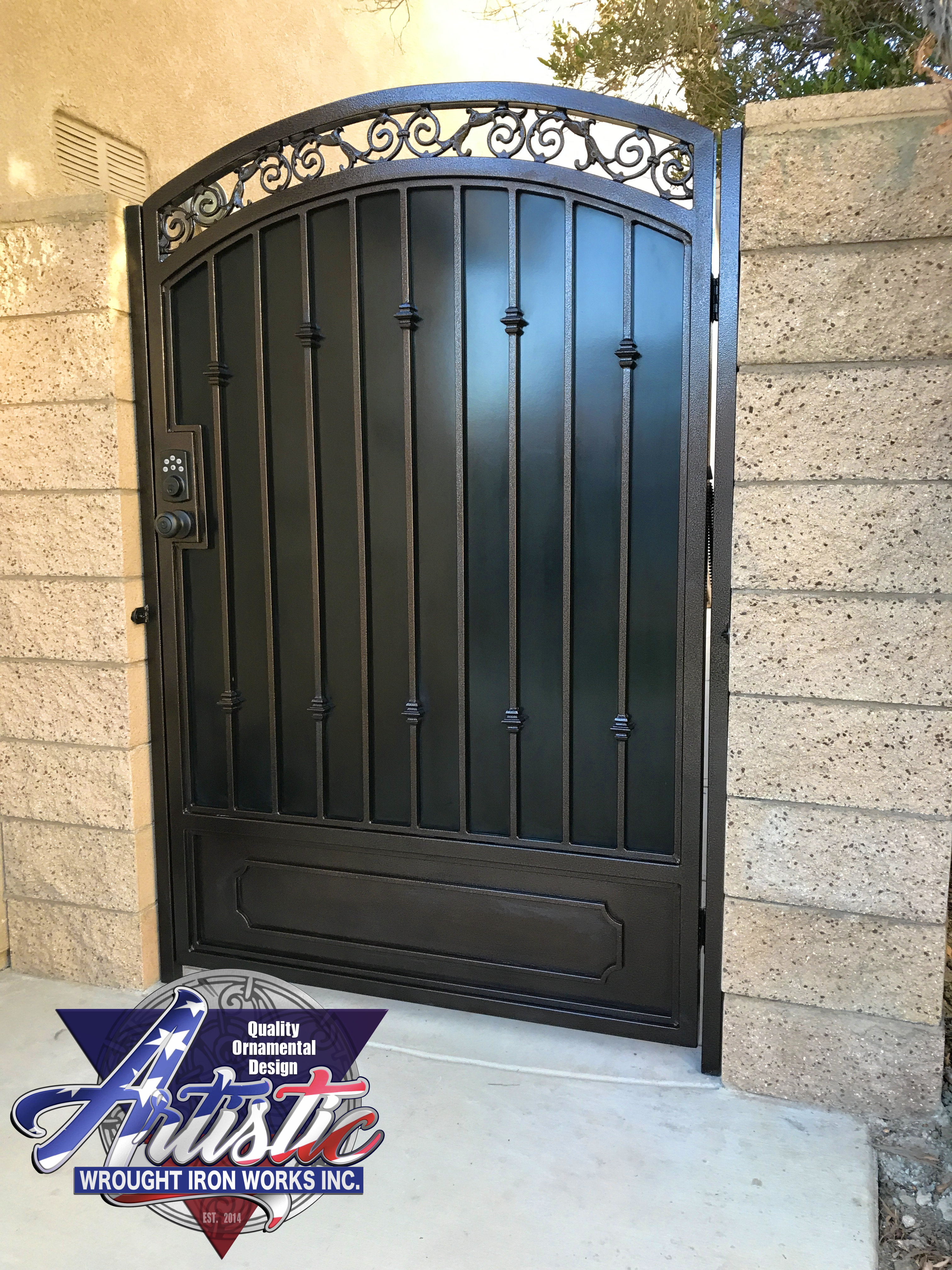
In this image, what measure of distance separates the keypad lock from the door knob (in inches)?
1.9

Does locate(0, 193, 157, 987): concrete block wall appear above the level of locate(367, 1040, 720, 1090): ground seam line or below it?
above

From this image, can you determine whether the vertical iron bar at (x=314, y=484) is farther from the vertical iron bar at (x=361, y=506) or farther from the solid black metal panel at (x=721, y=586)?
the solid black metal panel at (x=721, y=586)

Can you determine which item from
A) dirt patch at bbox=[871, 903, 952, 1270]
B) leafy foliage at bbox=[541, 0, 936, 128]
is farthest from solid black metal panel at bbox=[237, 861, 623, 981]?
leafy foliage at bbox=[541, 0, 936, 128]

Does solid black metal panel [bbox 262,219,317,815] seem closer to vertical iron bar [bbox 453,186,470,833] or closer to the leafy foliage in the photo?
vertical iron bar [bbox 453,186,470,833]

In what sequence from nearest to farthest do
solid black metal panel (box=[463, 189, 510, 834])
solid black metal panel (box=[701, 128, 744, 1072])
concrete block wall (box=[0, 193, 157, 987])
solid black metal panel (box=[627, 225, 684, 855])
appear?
solid black metal panel (box=[701, 128, 744, 1072]) → solid black metal panel (box=[627, 225, 684, 855]) → solid black metal panel (box=[463, 189, 510, 834]) → concrete block wall (box=[0, 193, 157, 987])

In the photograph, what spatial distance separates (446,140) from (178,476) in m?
1.22

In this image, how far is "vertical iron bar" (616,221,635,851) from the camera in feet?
7.49

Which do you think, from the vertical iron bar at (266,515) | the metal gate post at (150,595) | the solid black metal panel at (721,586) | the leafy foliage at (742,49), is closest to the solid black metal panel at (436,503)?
the vertical iron bar at (266,515)

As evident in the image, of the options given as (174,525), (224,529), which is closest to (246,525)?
(224,529)

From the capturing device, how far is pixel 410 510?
99.2 inches

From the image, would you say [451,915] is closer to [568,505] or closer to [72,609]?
[568,505]

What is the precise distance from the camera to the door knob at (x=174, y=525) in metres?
2.69

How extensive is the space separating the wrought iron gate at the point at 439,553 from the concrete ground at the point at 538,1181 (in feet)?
0.71

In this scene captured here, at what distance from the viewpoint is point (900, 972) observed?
2.18 m
